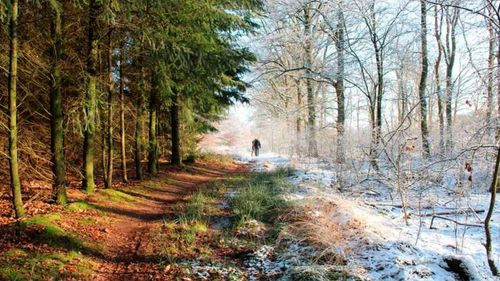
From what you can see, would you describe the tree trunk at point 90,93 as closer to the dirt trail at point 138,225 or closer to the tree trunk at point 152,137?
the dirt trail at point 138,225

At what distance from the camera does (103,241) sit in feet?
19.3

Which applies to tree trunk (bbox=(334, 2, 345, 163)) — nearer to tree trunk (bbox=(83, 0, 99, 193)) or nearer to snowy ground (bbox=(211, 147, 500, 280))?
snowy ground (bbox=(211, 147, 500, 280))

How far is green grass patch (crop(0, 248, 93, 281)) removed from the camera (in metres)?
4.17

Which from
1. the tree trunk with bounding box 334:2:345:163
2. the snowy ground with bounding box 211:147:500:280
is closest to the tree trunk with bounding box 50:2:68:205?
the snowy ground with bounding box 211:147:500:280

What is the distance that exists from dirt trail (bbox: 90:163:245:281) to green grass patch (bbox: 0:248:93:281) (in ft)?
0.73

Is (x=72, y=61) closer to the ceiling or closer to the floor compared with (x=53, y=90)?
closer to the ceiling

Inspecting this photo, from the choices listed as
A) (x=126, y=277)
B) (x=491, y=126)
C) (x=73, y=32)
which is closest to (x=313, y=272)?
(x=126, y=277)

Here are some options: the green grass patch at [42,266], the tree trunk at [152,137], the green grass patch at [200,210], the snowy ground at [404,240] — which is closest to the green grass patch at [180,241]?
the green grass patch at [200,210]

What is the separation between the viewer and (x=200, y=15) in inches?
345

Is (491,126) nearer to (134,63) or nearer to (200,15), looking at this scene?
(200,15)

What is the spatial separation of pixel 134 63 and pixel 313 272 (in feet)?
29.6

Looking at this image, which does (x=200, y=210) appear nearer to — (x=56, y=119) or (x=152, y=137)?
(x=56, y=119)

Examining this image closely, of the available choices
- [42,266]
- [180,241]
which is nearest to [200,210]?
[180,241]

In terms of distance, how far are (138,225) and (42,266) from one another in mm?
2592
